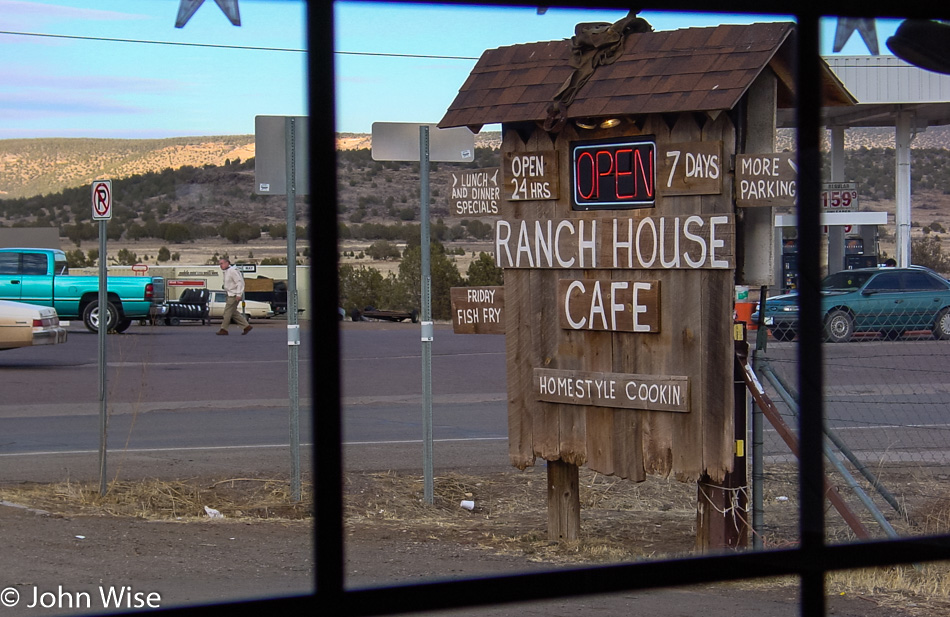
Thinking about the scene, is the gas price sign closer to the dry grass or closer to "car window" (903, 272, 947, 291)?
"car window" (903, 272, 947, 291)

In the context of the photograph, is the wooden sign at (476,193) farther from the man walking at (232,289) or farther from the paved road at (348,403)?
the man walking at (232,289)

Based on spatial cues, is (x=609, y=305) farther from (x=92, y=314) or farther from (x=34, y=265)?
(x=34, y=265)

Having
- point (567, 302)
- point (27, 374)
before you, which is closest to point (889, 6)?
point (567, 302)

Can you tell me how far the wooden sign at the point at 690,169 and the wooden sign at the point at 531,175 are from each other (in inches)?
24.9

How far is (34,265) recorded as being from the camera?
23.2m

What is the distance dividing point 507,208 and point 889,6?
13.1 feet

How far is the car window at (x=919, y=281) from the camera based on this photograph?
2002 centimetres

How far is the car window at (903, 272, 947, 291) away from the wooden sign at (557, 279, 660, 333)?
16.6 metres

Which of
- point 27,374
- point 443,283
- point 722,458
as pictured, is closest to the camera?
point 722,458

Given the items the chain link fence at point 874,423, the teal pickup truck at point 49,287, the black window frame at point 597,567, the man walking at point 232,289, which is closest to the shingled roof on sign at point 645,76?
the chain link fence at point 874,423

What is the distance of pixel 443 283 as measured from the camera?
28156mm

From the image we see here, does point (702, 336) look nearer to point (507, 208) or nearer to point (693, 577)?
point (507, 208)

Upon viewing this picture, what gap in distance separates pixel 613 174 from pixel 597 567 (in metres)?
3.93

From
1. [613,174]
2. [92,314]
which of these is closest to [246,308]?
[92,314]
